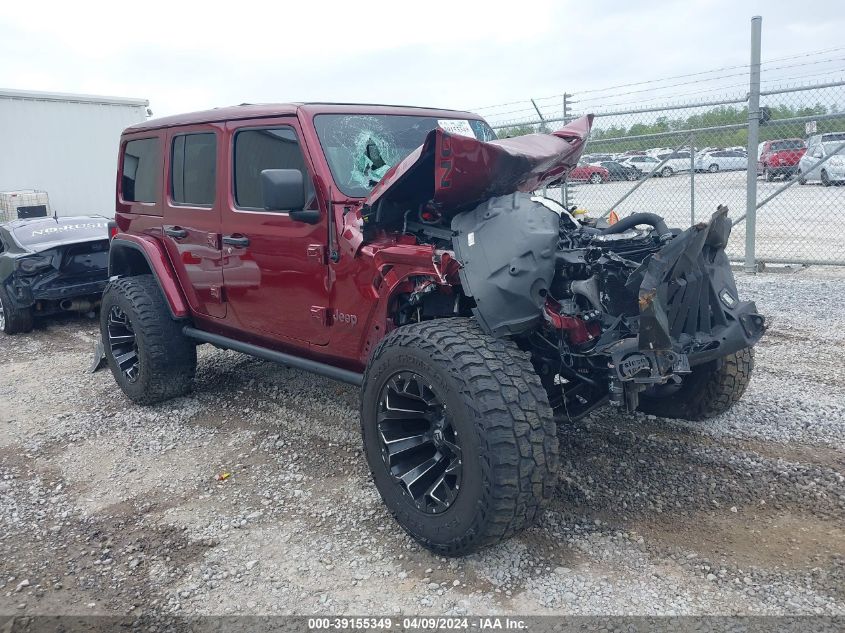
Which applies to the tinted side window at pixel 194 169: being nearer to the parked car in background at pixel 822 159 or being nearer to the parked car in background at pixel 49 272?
the parked car in background at pixel 49 272

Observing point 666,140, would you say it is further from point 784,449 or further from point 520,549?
point 520,549

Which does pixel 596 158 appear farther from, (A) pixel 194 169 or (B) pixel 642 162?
(A) pixel 194 169

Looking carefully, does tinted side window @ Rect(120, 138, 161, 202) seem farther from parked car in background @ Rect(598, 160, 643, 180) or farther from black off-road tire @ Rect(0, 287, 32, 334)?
parked car in background @ Rect(598, 160, 643, 180)

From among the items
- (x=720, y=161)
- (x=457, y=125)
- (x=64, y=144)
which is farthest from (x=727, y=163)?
(x=64, y=144)

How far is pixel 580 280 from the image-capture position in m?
3.06

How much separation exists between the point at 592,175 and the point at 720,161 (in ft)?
7.16

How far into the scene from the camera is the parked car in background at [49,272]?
7.85 meters

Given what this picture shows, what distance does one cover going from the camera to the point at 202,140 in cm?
469

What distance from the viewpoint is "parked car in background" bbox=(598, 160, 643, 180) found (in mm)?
10562

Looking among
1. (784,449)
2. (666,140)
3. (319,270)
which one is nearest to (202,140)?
(319,270)

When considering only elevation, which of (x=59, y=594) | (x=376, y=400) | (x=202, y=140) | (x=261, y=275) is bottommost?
(x=59, y=594)

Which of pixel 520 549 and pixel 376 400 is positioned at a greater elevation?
pixel 376 400

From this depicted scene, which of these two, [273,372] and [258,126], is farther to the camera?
[273,372]

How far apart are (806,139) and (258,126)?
714 cm
